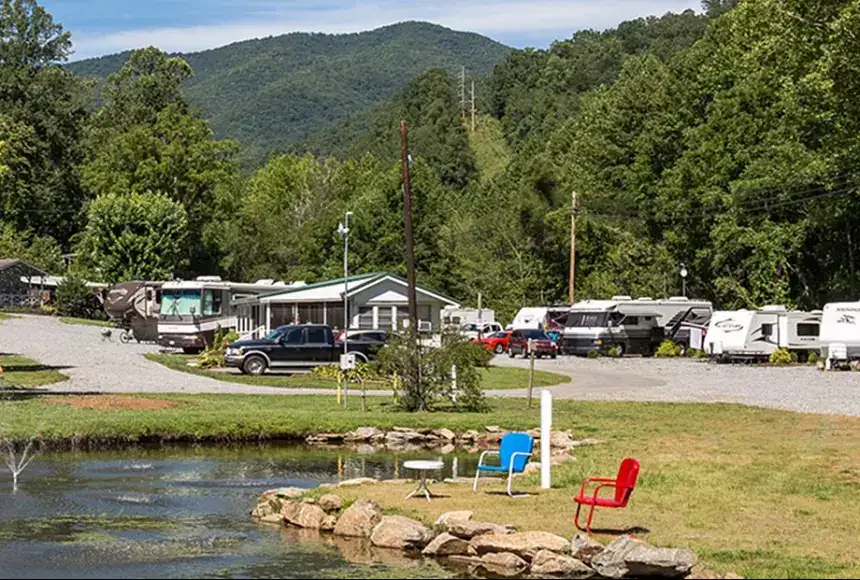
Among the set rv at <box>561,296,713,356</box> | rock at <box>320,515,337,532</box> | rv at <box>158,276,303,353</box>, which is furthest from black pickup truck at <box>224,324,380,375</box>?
rock at <box>320,515,337,532</box>

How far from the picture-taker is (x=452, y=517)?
15016mm

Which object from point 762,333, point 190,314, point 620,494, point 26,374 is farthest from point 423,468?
point 762,333

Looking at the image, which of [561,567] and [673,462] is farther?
[673,462]

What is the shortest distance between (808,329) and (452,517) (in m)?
42.8

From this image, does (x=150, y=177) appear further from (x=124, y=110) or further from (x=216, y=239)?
(x=124, y=110)

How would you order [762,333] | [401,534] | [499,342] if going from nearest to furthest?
[401,534] → [762,333] → [499,342]

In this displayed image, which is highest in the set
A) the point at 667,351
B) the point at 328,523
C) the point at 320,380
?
the point at 328,523

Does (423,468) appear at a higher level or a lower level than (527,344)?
higher

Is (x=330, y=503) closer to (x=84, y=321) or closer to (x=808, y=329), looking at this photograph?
(x=808, y=329)

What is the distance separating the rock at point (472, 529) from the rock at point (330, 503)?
2366 millimetres

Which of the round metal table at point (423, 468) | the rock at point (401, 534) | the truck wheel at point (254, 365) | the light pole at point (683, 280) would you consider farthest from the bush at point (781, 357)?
the rock at point (401, 534)

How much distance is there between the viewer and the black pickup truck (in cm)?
4281

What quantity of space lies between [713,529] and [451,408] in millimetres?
16051

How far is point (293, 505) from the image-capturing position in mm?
17078
